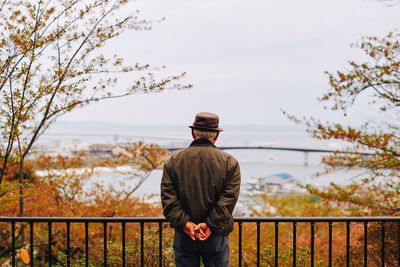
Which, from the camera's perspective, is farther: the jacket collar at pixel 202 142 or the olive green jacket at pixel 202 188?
the jacket collar at pixel 202 142

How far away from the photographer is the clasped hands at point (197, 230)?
3627 mm

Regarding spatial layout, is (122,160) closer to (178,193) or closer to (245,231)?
(245,231)

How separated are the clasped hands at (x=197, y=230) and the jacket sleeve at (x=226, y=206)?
0.16ft

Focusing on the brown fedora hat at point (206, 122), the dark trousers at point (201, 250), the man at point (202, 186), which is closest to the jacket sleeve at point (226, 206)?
the man at point (202, 186)

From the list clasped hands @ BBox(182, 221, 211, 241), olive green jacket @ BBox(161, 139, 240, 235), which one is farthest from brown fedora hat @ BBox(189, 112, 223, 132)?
clasped hands @ BBox(182, 221, 211, 241)

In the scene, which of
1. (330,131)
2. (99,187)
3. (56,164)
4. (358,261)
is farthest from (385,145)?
(56,164)

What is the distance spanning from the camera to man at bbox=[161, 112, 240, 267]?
11.8ft

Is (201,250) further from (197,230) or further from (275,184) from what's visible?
(275,184)

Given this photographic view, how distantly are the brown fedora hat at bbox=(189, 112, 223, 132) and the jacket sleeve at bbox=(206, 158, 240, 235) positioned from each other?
11.4 inches

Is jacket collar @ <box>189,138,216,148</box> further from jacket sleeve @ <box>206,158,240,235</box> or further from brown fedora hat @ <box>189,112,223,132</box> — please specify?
jacket sleeve @ <box>206,158,240,235</box>

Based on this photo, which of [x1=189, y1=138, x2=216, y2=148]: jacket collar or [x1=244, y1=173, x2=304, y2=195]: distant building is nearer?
[x1=189, y1=138, x2=216, y2=148]: jacket collar

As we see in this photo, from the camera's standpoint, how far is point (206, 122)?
366 centimetres

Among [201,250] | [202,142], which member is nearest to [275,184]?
[201,250]

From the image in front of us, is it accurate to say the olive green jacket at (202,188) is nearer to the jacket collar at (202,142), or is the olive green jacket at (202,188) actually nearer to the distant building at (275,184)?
the jacket collar at (202,142)
